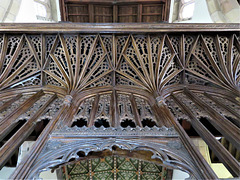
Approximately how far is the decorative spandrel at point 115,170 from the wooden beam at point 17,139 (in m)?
2.19

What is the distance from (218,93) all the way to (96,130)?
9.71ft

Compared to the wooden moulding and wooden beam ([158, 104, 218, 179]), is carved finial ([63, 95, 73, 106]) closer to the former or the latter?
the wooden moulding

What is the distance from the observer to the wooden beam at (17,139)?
2434 millimetres

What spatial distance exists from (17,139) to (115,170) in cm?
321

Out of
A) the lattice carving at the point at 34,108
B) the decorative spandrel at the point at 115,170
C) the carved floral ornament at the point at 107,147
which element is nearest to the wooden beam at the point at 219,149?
the carved floral ornament at the point at 107,147

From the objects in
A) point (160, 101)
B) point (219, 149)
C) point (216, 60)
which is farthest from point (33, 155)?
point (216, 60)

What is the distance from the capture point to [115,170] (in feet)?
17.8

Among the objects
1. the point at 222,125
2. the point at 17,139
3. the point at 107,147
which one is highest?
the point at 222,125

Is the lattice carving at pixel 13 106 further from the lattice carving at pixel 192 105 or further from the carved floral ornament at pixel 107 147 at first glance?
the lattice carving at pixel 192 105

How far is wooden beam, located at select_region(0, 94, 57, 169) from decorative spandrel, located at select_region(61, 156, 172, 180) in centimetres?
219

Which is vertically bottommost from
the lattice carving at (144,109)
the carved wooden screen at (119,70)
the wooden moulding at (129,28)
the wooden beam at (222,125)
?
the wooden beam at (222,125)

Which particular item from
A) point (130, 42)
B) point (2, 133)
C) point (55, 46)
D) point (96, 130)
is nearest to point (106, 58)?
point (130, 42)

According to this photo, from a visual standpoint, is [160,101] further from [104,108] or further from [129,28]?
[129,28]

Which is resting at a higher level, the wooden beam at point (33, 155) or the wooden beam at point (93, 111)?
the wooden beam at point (93, 111)
